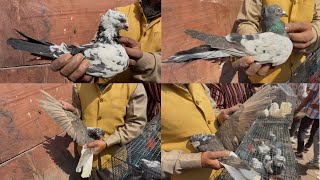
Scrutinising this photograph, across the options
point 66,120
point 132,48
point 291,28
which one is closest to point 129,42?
point 132,48

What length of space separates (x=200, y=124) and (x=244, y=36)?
0.77 feet

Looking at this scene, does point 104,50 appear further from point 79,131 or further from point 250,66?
point 250,66

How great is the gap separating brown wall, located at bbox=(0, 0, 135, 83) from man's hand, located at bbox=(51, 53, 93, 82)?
33mm

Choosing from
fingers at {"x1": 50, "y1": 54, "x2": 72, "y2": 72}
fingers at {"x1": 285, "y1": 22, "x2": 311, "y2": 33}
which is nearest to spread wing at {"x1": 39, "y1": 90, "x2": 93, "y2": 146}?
fingers at {"x1": 50, "y1": 54, "x2": 72, "y2": 72}

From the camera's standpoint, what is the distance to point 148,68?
1.07m

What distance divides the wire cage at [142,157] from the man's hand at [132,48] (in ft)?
0.50

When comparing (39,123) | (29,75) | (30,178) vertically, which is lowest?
(30,178)

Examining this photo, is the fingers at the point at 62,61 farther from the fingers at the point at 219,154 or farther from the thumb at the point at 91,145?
the fingers at the point at 219,154

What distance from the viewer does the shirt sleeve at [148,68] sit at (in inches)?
41.6

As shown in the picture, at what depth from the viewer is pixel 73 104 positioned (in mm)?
1123

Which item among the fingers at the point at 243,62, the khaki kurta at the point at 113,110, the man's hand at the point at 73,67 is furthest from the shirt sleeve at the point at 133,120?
the fingers at the point at 243,62

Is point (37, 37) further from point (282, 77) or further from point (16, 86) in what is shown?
point (282, 77)

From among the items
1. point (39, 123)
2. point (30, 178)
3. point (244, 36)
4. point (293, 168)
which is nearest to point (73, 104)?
point (39, 123)

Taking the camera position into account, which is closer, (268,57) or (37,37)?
(268,57)
